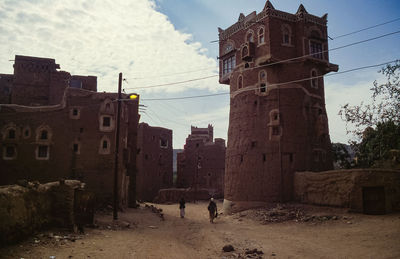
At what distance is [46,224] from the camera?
41.0 feet

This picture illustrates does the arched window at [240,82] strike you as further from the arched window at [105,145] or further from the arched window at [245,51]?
the arched window at [105,145]

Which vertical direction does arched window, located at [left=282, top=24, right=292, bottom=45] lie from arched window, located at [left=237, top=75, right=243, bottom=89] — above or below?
above

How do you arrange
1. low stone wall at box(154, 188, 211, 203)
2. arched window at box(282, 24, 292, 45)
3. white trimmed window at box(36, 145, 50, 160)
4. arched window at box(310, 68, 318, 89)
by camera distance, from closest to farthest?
white trimmed window at box(36, 145, 50, 160) < arched window at box(282, 24, 292, 45) < arched window at box(310, 68, 318, 89) < low stone wall at box(154, 188, 211, 203)

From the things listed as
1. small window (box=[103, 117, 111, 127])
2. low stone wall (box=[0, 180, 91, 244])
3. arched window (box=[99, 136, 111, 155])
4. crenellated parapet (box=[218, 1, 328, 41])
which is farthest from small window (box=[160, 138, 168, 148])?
low stone wall (box=[0, 180, 91, 244])

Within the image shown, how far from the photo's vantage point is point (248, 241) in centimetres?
1535

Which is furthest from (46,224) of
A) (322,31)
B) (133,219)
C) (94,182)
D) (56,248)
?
(322,31)

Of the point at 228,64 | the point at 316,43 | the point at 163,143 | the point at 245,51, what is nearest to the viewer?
the point at 316,43

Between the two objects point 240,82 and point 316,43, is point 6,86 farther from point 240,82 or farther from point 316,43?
point 316,43

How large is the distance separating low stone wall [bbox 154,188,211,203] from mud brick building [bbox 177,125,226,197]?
2.32 metres

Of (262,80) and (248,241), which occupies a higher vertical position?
(262,80)

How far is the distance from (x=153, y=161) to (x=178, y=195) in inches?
301

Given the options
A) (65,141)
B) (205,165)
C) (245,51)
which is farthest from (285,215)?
(205,165)

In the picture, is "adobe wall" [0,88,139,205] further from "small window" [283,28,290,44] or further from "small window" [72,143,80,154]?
"small window" [283,28,290,44]

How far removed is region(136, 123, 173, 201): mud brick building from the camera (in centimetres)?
4959
